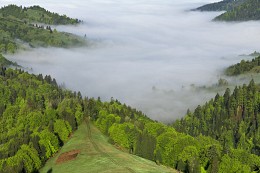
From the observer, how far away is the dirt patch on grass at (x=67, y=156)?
168000 mm

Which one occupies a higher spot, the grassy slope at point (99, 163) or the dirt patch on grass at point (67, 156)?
the grassy slope at point (99, 163)

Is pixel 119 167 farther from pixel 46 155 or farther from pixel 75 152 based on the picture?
pixel 46 155

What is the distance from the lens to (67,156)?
565 feet

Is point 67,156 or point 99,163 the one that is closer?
point 99,163

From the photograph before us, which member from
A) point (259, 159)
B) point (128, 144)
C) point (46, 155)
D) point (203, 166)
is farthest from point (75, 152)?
point (259, 159)

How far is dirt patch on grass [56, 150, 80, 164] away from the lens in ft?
551

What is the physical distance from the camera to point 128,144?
653 feet

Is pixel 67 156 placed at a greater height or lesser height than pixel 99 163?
lesser

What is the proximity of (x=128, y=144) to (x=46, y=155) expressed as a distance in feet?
133

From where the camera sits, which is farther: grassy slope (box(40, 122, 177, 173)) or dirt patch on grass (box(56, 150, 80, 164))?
dirt patch on grass (box(56, 150, 80, 164))

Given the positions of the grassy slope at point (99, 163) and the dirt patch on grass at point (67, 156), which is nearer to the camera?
the grassy slope at point (99, 163)

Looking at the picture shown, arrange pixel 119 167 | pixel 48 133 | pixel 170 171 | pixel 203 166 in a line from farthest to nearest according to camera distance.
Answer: pixel 48 133
pixel 203 166
pixel 170 171
pixel 119 167

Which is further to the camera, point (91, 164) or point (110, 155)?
point (110, 155)

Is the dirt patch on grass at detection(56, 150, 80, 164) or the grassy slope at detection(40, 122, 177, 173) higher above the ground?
the grassy slope at detection(40, 122, 177, 173)
